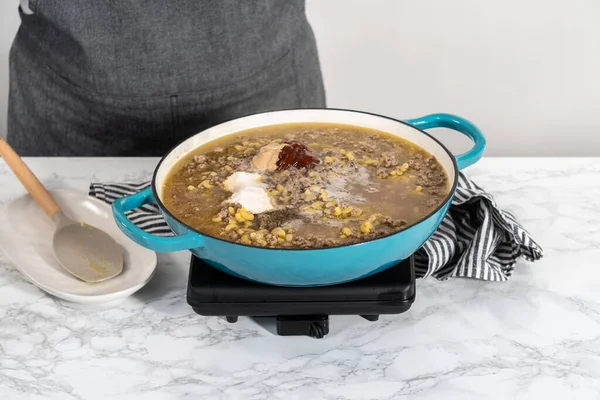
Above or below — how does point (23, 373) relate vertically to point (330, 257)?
below

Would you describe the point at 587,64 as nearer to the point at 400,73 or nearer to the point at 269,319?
the point at 400,73

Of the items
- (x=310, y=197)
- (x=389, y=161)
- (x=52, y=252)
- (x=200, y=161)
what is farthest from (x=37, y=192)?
(x=389, y=161)

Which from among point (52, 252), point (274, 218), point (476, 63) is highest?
point (274, 218)

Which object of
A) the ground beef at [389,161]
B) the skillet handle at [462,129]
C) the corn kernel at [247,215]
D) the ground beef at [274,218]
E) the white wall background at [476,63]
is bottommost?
the white wall background at [476,63]

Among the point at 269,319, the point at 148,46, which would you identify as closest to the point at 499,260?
the point at 269,319

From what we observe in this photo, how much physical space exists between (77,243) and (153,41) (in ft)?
2.02

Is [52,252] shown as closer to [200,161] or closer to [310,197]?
[200,161]

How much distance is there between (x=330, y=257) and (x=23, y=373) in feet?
1.69

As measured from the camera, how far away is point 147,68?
1840 millimetres

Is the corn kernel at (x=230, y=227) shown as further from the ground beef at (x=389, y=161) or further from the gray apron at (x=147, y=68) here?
→ the gray apron at (x=147, y=68)

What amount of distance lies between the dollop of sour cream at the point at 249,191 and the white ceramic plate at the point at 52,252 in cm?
21

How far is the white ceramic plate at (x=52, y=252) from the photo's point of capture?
4.26 ft

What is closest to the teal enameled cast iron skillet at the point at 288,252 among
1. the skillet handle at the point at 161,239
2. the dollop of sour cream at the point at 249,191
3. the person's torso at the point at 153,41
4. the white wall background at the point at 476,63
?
the skillet handle at the point at 161,239

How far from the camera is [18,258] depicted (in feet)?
4.55
